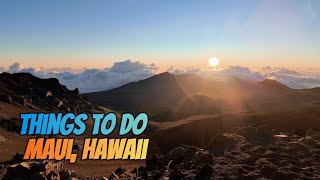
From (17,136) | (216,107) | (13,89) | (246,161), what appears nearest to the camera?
(246,161)

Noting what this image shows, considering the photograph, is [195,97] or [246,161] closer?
[246,161]

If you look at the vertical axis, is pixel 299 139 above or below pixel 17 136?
above

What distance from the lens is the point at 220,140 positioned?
3541 centimetres

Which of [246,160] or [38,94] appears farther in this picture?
[38,94]

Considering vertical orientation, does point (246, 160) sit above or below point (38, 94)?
below

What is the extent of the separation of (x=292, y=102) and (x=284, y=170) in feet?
494

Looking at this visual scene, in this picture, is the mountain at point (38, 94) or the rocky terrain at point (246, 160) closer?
the rocky terrain at point (246, 160)

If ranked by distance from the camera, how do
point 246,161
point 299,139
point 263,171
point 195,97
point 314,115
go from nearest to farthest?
1. point 263,171
2. point 246,161
3. point 299,139
4. point 314,115
5. point 195,97

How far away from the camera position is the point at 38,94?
400 feet

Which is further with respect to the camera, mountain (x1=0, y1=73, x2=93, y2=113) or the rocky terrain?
mountain (x1=0, y1=73, x2=93, y2=113)

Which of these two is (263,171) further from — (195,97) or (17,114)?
(195,97)

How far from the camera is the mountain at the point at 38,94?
355 ft

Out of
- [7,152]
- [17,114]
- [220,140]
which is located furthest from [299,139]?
[17,114]

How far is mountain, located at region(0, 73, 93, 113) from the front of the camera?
108m
